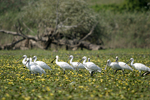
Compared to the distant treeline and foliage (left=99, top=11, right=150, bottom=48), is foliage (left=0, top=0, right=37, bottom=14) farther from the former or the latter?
foliage (left=99, top=11, right=150, bottom=48)

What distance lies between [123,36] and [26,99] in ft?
80.9

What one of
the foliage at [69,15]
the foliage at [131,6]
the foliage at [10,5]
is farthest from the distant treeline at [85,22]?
the foliage at [131,6]

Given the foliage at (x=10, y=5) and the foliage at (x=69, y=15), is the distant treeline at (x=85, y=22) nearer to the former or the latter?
the foliage at (x=69, y=15)

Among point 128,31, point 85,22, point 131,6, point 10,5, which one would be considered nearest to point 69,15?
point 85,22

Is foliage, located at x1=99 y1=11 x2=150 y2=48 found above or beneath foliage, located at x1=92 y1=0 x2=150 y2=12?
beneath

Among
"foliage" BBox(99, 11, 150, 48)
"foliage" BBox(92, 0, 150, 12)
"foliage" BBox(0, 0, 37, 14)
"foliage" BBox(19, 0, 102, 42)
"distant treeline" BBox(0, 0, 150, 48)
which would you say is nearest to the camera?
"foliage" BBox(19, 0, 102, 42)

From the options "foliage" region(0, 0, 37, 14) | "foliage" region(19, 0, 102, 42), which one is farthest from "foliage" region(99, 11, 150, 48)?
"foliage" region(0, 0, 37, 14)

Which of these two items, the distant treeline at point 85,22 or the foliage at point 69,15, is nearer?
the foliage at point 69,15

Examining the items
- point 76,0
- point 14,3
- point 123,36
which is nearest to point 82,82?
point 76,0

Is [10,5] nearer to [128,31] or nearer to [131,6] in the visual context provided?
[128,31]

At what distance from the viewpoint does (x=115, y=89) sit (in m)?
6.59

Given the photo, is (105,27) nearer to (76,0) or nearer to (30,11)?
(76,0)

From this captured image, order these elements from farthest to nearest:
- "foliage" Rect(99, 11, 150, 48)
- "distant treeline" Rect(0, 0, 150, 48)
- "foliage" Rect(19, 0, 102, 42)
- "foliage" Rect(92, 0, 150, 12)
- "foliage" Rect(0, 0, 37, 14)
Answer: "foliage" Rect(92, 0, 150, 12) < "foliage" Rect(0, 0, 37, 14) < "foliage" Rect(99, 11, 150, 48) < "distant treeline" Rect(0, 0, 150, 48) < "foliage" Rect(19, 0, 102, 42)

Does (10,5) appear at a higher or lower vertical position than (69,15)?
higher
